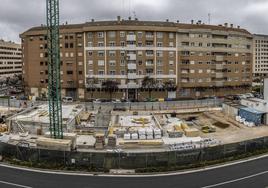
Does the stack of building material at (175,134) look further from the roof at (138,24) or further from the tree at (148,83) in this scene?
the roof at (138,24)

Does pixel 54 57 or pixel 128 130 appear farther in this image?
pixel 128 130

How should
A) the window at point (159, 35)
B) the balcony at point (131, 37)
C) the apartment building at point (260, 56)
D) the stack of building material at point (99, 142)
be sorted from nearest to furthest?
the stack of building material at point (99, 142), the balcony at point (131, 37), the window at point (159, 35), the apartment building at point (260, 56)

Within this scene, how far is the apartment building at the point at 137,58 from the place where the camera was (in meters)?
72.8

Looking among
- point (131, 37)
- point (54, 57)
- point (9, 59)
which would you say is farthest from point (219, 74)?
point (9, 59)

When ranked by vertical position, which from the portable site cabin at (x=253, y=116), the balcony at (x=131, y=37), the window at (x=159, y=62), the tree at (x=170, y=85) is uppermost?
the balcony at (x=131, y=37)

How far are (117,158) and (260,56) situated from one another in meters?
137

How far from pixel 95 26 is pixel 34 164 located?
162 feet

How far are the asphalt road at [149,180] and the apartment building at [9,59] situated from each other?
339ft

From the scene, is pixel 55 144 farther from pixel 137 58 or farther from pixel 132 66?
pixel 137 58

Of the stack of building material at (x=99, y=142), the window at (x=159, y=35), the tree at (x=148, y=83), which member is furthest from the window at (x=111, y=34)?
the stack of building material at (x=99, y=142)

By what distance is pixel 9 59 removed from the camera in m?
127

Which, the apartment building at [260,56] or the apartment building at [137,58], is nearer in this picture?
the apartment building at [137,58]

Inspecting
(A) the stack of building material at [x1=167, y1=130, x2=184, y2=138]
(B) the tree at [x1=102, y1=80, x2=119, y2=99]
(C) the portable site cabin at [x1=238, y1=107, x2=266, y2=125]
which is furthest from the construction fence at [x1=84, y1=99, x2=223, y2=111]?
(A) the stack of building material at [x1=167, y1=130, x2=184, y2=138]

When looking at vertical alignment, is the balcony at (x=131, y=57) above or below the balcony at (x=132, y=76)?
above
